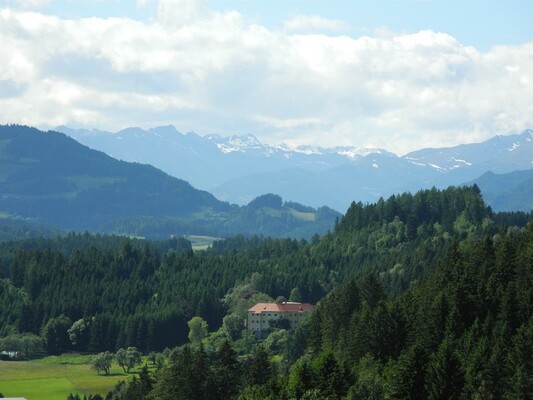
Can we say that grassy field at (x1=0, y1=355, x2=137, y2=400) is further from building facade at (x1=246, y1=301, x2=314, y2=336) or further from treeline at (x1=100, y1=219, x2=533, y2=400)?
treeline at (x1=100, y1=219, x2=533, y2=400)

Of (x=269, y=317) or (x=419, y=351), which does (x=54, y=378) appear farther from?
(x=419, y=351)

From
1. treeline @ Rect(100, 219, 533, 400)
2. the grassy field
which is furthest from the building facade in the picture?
treeline @ Rect(100, 219, 533, 400)

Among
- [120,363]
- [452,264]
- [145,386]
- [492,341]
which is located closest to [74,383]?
[120,363]

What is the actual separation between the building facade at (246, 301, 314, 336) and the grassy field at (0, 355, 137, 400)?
80.8ft

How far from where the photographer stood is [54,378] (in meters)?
172

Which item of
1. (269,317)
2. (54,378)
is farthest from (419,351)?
(269,317)

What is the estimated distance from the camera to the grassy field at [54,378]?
158 metres

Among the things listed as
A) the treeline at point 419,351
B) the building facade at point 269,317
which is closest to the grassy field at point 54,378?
the building facade at point 269,317

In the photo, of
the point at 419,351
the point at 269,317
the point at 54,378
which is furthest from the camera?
the point at 269,317

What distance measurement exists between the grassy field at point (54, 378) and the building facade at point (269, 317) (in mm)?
24630

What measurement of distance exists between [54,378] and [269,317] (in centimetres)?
4057

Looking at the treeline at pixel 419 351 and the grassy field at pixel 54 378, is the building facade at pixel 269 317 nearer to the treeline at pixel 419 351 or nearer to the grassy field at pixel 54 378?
the grassy field at pixel 54 378

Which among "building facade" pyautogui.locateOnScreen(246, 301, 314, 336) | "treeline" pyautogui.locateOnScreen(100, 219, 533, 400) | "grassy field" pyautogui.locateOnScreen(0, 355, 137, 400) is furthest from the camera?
"building facade" pyautogui.locateOnScreen(246, 301, 314, 336)

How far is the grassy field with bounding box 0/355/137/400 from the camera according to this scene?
519 ft
